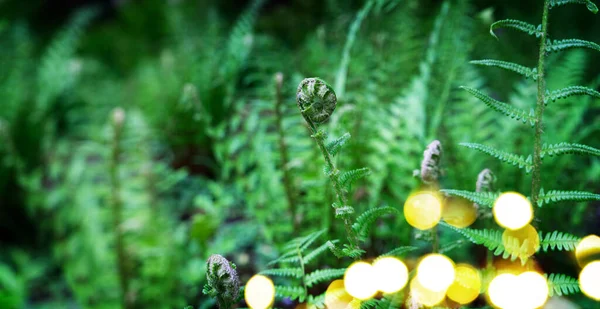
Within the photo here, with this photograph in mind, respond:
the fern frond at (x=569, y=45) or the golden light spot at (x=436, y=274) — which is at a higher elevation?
the fern frond at (x=569, y=45)

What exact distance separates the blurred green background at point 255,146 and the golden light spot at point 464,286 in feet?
1.35

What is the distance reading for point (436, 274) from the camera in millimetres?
853

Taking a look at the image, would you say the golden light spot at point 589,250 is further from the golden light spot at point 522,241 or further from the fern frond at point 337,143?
the fern frond at point 337,143

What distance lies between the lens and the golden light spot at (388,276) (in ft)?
2.79

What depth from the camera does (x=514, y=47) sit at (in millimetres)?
2061

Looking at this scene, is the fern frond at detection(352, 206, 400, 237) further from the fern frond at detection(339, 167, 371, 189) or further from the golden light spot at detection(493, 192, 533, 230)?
the golden light spot at detection(493, 192, 533, 230)

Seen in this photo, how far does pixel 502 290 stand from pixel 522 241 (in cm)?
9

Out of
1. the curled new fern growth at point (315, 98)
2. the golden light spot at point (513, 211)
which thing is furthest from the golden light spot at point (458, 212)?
the curled new fern growth at point (315, 98)

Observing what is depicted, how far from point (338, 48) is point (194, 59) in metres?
0.84

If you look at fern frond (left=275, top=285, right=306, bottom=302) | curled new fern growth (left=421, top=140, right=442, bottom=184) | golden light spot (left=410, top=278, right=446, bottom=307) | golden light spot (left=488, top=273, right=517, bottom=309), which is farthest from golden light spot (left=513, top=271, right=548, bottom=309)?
fern frond (left=275, top=285, right=306, bottom=302)

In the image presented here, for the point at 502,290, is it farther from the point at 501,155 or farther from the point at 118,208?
the point at 118,208

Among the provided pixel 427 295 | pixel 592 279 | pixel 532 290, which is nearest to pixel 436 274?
pixel 427 295

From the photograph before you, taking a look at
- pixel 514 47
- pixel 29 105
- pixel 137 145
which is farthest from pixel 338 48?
pixel 29 105

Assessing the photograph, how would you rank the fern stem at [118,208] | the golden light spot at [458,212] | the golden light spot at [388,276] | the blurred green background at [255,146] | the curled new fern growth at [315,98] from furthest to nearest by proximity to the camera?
the fern stem at [118,208] < the blurred green background at [255,146] < the golden light spot at [458,212] < the golden light spot at [388,276] < the curled new fern growth at [315,98]
